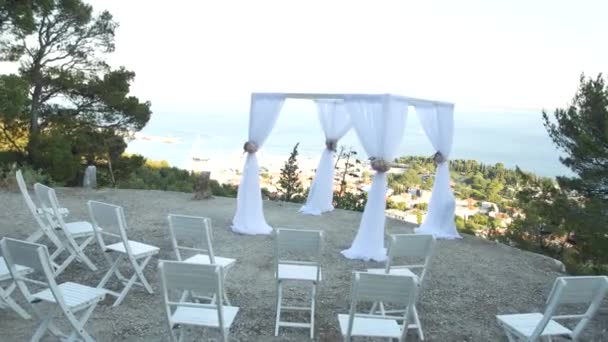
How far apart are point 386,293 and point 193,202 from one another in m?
6.46

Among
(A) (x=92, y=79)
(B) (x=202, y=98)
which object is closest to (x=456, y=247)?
(A) (x=92, y=79)

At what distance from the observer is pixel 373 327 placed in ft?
8.36

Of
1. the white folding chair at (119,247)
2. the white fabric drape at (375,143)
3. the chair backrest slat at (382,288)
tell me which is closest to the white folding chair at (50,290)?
the white folding chair at (119,247)

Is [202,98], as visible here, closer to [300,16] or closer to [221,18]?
[221,18]

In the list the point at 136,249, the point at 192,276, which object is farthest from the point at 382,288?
the point at 136,249

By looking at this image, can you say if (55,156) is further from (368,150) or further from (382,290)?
(382,290)

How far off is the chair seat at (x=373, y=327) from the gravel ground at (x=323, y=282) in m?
0.74

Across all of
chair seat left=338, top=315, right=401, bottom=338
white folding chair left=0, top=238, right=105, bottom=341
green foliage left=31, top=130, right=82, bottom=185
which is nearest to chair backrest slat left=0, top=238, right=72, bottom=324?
white folding chair left=0, top=238, right=105, bottom=341

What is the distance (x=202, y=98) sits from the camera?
22.3 m

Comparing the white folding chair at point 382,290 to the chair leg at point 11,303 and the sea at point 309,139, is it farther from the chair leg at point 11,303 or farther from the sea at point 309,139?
the sea at point 309,139

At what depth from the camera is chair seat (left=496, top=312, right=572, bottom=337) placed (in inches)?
106

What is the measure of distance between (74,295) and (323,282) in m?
2.39

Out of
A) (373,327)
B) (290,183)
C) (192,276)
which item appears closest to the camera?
(192,276)

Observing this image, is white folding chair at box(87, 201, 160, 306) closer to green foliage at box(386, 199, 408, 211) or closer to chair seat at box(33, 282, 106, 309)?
chair seat at box(33, 282, 106, 309)
